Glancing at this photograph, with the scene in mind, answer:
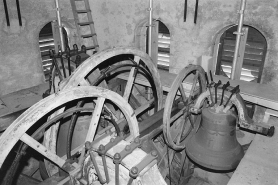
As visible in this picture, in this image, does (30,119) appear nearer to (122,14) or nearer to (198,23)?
(198,23)

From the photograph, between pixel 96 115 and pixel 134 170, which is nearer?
pixel 134 170

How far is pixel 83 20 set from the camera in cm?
654

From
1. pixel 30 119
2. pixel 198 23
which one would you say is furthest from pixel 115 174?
pixel 198 23

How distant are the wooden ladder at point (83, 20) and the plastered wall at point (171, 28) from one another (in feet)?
0.91

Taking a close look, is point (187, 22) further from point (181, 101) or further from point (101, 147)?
point (101, 147)

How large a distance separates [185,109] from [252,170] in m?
1.00

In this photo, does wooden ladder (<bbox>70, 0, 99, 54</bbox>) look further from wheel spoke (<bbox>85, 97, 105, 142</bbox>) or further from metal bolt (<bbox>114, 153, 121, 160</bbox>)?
metal bolt (<bbox>114, 153, 121, 160</bbox>)

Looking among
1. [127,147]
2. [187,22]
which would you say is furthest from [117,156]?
[187,22]

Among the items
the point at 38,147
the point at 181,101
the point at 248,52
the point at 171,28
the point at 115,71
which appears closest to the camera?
the point at 38,147

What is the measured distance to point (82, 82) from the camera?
217cm

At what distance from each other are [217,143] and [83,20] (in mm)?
5299

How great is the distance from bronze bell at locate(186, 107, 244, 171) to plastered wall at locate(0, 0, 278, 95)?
132 inches

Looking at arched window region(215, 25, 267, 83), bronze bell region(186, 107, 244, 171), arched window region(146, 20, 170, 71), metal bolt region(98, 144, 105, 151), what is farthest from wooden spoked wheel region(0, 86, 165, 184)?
arched window region(146, 20, 170, 71)

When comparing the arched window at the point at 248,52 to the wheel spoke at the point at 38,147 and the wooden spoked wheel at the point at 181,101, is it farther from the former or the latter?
the wheel spoke at the point at 38,147
